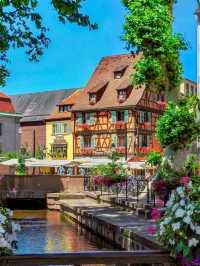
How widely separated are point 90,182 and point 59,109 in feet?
132

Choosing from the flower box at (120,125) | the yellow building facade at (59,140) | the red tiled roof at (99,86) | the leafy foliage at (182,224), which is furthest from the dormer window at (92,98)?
the leafy foliage at (182,224)

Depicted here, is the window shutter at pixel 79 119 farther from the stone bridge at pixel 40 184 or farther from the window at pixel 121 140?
the stone bridge at pixel 40 184

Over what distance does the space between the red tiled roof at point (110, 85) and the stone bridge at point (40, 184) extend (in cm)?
2562

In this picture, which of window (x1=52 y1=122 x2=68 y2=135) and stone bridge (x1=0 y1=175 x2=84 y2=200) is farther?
window (x1=52 y1=122 x2=68 y2=135)

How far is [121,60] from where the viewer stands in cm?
7400

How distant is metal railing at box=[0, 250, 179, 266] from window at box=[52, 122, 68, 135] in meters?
72.1

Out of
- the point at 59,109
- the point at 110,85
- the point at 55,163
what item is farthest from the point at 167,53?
the point at 59,109

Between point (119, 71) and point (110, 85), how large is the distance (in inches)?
79.8

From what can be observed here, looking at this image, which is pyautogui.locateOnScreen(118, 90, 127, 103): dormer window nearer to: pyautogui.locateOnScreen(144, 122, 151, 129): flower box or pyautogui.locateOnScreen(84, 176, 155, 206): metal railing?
pyautogui.locateOnScreen(144, 122, 151, 129): flower box

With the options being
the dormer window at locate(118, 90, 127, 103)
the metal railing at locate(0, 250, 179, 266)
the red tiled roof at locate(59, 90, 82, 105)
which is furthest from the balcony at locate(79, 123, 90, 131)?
the metal railing at locate(0, 250, 179, 266)

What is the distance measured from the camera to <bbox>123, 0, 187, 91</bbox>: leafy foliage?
2433 cm

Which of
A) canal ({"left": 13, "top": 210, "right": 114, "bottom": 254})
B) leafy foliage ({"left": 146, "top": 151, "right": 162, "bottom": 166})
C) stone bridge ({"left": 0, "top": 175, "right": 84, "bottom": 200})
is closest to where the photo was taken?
canal ({"left": 13, "top": 210, "right": 114, "bottom": 254})

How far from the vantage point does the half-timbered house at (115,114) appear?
66.6 metres

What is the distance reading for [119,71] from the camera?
71562 mm
